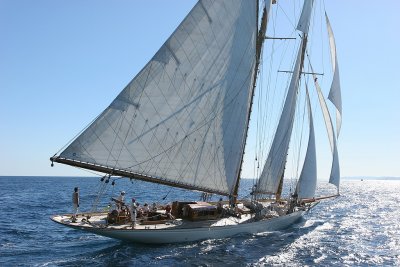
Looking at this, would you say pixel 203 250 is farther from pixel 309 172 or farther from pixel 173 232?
pixel 309 172

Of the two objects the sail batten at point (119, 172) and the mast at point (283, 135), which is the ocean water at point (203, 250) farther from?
the mast at point (283, 135)

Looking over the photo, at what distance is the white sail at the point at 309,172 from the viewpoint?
38056 millimetres

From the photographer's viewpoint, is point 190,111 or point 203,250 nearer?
point 203,250

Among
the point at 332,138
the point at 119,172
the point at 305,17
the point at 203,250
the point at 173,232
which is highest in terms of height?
the point at 305,17

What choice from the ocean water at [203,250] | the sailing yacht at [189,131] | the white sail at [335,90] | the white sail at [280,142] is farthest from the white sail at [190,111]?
the white sail at [335,90]

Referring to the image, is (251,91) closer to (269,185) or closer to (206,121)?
(206,121)

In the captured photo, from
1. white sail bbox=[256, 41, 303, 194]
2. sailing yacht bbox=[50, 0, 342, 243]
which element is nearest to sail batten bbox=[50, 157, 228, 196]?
sailing yacht bbox=[50, 0, 342, 243]

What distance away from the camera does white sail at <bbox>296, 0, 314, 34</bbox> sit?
3691cm

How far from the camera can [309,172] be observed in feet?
126

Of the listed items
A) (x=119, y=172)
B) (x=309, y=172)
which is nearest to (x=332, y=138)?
(x=309, y=172)

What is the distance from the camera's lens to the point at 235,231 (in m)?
28.0

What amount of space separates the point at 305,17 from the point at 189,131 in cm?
1882

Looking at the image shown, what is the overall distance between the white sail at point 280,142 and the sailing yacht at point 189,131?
4.42 m

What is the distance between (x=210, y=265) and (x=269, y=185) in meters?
17.1
